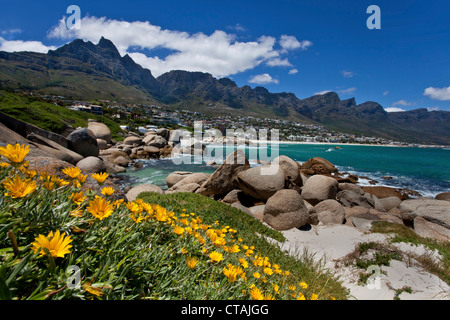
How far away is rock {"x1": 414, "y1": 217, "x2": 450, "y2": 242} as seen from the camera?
9.17 m

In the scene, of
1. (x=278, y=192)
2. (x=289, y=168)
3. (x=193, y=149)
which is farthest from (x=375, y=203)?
(x=193, y=149)

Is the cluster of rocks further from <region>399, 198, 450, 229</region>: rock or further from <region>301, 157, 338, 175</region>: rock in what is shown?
<region>301, 157, 338, 175</region>: rock

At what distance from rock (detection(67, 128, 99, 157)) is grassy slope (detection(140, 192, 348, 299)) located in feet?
53.3

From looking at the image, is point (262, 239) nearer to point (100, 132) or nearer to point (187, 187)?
point (187, 187)

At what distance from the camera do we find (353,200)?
1512 cm

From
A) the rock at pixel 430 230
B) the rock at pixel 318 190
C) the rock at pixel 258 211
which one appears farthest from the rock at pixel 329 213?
the rock at pixel 430 230

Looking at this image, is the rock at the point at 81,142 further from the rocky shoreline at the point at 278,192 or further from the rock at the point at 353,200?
the rock at the point at 353,200

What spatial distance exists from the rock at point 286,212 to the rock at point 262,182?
2180 mm

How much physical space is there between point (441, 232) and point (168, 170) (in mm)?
23219

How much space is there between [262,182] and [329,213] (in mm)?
3858

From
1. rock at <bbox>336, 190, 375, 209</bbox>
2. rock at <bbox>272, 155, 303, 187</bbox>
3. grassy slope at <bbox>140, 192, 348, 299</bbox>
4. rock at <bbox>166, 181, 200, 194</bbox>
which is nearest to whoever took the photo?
grassy slope at <bbox>140, 192, 348, 299</bbox>

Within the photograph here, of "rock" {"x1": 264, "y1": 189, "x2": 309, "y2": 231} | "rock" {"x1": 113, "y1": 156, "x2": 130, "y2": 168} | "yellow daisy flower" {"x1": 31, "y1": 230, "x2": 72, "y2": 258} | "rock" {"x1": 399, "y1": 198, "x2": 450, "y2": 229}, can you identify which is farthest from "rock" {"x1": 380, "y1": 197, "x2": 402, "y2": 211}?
"rock" {"x1": 113, "y1": 156, "x2": 130, "y2": 168}
